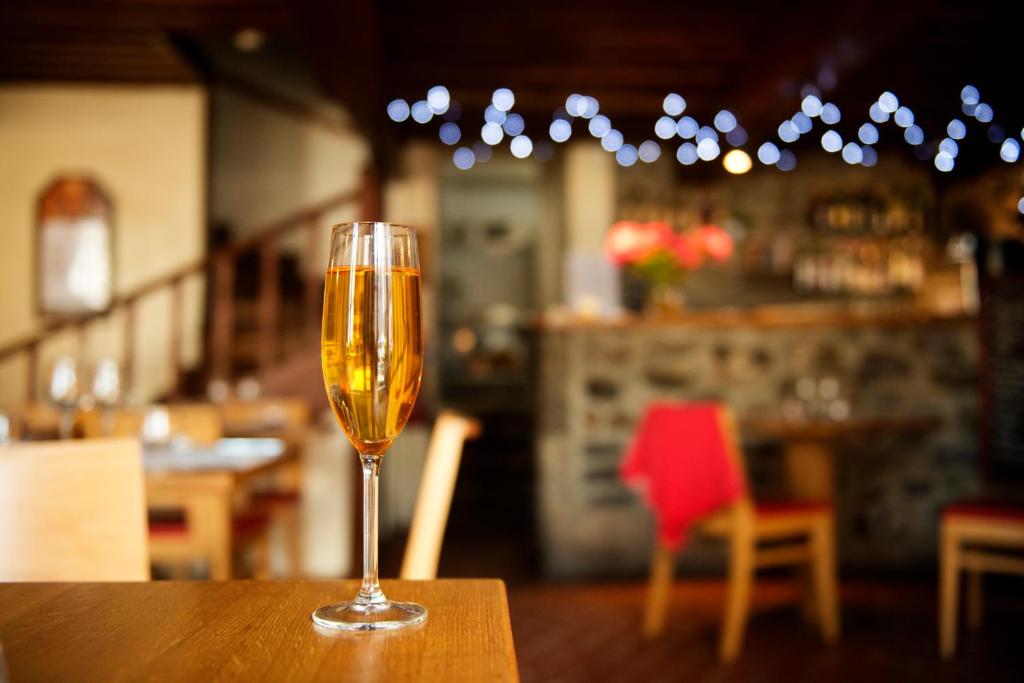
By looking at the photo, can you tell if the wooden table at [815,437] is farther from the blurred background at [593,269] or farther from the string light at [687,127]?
the string light at [687,127]

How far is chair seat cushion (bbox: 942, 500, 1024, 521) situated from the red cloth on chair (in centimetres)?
83

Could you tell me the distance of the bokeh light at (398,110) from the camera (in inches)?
268

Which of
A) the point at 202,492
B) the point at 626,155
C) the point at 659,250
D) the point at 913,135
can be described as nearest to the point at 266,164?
the point at 626,155

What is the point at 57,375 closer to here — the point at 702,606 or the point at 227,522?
the point at 227,522

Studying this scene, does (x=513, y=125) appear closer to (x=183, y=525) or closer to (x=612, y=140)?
(x=612, y=140)

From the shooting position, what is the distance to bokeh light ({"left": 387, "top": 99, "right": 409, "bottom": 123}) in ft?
22.3

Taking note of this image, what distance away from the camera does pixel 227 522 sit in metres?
2.65

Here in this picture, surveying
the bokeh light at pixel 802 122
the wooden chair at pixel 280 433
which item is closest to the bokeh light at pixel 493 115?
the bokeh light at pixel 802 122

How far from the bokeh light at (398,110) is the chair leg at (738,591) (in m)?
4.52

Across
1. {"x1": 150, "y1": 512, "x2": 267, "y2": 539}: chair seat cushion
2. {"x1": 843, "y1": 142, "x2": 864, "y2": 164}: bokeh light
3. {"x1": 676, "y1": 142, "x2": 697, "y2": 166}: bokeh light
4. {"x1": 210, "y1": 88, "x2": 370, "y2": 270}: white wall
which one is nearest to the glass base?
{"x1": 150, "y1": 512, "x2": 267, "y2": 539}: chair seat cushion

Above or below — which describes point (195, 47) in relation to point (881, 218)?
above

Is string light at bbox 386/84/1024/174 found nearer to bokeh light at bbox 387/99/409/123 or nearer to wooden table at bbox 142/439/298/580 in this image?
bokeh light at bbox 387/99/409/123

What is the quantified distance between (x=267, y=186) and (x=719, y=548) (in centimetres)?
573

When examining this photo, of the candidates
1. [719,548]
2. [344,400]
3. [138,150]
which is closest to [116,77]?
[138,150]
